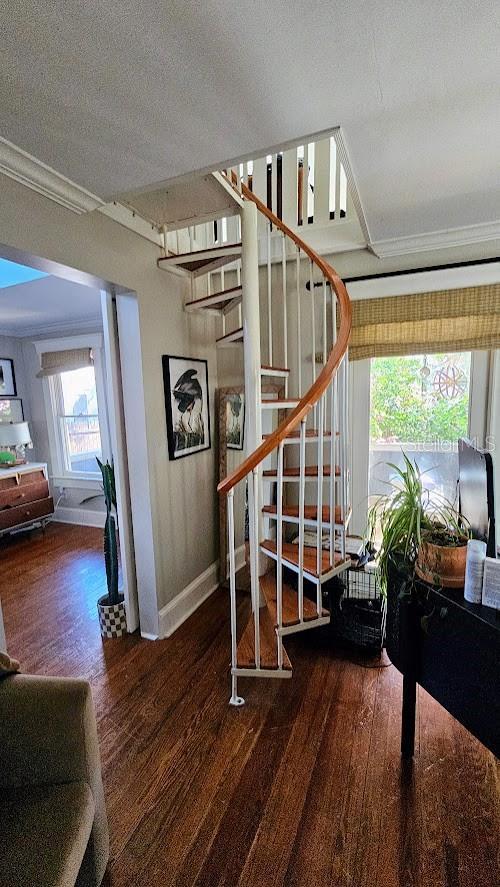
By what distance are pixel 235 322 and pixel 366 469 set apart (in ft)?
5.10

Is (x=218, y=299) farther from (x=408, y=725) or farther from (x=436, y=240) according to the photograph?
(x=408, y=725)

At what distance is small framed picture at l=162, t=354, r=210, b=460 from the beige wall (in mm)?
57

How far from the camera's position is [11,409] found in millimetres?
4652

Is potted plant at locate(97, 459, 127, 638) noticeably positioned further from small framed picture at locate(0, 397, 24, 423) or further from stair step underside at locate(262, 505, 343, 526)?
small framed picture at locate(0, 397, 24, 423)

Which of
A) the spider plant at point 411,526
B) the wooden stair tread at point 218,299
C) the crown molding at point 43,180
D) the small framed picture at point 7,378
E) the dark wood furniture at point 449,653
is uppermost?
the crown molding at point 43,180

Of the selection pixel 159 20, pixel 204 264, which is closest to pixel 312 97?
pixel 159 20

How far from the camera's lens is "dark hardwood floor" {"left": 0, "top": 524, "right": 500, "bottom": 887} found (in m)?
1.22

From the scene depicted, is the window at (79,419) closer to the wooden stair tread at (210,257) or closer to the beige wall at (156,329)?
the beige wall at (156,329)

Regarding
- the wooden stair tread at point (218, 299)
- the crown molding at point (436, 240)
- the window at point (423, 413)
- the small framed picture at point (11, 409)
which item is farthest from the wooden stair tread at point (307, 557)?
the small framed picture at point (11, 409)

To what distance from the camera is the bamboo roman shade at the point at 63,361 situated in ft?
14.1

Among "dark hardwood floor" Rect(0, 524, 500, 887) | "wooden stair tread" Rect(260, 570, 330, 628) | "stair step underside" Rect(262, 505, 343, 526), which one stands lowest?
"dark hardwood floor" Rect(0, 524, 500, 887)

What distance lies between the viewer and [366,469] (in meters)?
2.70

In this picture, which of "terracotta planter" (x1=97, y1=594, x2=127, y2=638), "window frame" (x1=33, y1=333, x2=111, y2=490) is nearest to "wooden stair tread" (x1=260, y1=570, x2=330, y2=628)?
"terracotta planter" (x1=97, y1=594, x2=127, y2=638)

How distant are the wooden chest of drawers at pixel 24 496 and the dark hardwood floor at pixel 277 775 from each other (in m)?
1.87
